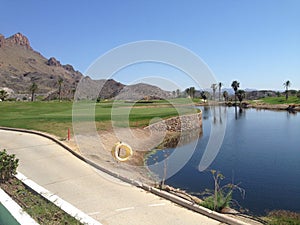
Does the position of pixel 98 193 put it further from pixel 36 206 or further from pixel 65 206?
pixel 36 206

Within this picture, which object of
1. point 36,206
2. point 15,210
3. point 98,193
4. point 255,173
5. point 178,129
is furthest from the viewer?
point 178,129

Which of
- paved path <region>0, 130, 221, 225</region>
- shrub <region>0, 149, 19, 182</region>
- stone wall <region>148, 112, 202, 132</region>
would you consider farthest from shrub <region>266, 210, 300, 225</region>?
stone wall <region>148, 112, 202, 132</region>

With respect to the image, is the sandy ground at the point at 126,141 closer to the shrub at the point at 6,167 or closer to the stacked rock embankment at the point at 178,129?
the stacked rock embankment at the point at 178,129

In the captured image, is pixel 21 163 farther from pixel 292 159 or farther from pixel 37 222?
pixel 292 159

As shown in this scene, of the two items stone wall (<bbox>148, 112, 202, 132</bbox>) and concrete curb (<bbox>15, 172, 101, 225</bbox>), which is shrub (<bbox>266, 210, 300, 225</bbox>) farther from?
stone wall (<bbox>148, 112, 202, 132</bbox>)

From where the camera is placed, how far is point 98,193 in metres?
8.38

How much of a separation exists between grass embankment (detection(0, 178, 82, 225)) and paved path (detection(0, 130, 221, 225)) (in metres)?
0.83

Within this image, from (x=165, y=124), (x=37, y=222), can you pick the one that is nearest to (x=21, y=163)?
(x=37, y=222)

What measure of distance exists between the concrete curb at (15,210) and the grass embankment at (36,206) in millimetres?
155

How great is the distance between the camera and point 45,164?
37.3ft

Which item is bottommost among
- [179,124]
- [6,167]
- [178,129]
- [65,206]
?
[178,129]

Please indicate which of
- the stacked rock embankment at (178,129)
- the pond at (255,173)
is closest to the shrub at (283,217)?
the pond at (255,173)

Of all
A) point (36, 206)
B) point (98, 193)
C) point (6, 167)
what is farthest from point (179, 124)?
point (36, 206)

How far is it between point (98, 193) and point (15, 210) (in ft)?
8.95
